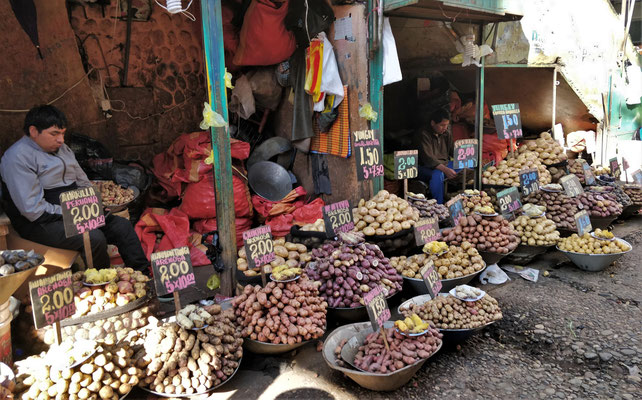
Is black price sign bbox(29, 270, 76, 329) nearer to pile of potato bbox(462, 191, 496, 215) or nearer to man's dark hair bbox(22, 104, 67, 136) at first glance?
man's dark hair bbox(22, 104, 67, 136)

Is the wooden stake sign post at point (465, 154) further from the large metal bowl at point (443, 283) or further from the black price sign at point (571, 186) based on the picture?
the large metal bowl at point (443, 283)

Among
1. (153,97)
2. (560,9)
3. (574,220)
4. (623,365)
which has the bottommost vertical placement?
(623,365)

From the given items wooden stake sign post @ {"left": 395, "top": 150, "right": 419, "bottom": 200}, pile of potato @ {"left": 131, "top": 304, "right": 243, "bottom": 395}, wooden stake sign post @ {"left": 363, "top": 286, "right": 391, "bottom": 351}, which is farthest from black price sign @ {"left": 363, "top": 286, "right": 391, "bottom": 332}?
wooden stake sign post @ {"left": 395, "top": 150, "right": 419, "bottom": 200}

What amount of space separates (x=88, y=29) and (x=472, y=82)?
6.19 meters

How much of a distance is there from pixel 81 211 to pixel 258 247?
123 cm

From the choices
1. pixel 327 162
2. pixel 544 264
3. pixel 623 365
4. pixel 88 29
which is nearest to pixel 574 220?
pixel 544 264

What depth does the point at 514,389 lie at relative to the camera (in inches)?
114

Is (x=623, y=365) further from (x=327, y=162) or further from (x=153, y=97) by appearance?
(x=153, y=97)

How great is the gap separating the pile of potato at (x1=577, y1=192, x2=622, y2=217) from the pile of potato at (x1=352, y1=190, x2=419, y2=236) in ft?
8.03

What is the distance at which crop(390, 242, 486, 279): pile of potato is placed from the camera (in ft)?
13.1

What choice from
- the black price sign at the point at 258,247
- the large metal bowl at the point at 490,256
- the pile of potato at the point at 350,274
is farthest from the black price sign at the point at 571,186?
the black price sign at the point at 258,247

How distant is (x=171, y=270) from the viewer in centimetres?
300

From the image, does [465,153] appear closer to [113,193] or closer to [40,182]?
[113,193]

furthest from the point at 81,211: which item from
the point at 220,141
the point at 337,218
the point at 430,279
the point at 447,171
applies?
the point at 447,171
